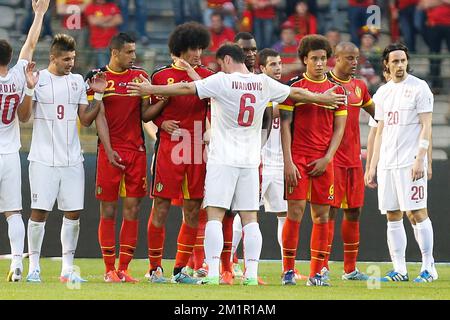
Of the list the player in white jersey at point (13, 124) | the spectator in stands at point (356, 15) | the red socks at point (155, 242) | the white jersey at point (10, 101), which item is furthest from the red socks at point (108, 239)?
the spectator in stands at point (356, 15)

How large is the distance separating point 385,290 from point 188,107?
2.51 meters

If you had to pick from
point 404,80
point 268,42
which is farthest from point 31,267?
point 268,42

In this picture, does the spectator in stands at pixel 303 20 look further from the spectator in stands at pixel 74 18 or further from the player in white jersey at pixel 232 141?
the player in white jersey at pixel 232 141

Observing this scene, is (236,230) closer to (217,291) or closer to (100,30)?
(217,291)

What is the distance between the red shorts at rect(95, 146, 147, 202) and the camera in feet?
38.0

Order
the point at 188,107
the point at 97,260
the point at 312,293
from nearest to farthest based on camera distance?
the point at 312,293, the point at 188,107, the point at 97,260

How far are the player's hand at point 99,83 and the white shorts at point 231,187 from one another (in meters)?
1.33

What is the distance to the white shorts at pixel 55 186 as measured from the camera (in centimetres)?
1157

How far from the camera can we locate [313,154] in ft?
37.3

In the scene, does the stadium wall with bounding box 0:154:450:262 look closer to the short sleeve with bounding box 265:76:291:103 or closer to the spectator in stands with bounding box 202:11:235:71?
the spectator in stands with bounding box 202:11:235:71

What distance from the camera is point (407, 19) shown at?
1864cm

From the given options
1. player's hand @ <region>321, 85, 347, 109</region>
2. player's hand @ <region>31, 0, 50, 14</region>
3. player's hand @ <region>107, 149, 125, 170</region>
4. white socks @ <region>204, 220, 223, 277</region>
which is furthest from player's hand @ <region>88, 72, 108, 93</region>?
player's hand @ <region>321, 85, 347, 109</region>
